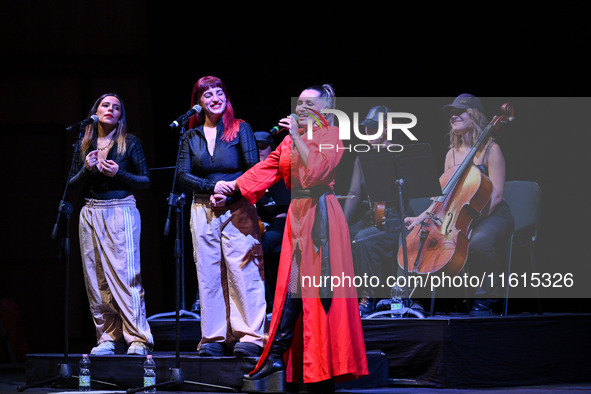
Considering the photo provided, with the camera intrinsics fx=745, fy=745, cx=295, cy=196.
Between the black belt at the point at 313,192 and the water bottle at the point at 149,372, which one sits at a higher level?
the black belt at the point at 313,192

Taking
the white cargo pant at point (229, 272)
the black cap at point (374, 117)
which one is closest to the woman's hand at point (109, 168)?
the white cargo pant at point (229, 272)

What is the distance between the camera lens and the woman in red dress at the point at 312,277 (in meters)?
3.56

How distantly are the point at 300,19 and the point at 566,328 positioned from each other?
3.09 meters

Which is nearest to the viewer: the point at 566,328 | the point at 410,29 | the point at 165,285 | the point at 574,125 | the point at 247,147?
the point at 247,147

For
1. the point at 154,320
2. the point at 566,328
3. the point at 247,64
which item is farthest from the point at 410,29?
the point at 154,320

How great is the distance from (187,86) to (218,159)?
7.91 feet

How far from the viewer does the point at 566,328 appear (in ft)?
14.9

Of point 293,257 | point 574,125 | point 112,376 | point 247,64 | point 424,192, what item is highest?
point 247,64

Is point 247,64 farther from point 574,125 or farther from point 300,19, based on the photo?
point 574,125

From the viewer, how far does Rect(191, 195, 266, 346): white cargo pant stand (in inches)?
155

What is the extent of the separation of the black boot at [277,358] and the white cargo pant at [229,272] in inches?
12.1

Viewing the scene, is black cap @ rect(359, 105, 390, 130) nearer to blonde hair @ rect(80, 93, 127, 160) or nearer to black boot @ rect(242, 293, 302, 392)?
blonde hair @ rect(80, 93, 127, 160)

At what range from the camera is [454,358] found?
4242mm

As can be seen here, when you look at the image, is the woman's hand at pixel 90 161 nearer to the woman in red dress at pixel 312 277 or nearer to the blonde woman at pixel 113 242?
the blonde woman at pixel 113 242
